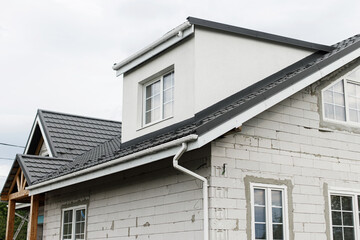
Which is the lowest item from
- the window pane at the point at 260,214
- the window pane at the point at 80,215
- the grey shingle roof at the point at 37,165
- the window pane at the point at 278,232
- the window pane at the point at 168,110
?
the window pane at the point at 278,232

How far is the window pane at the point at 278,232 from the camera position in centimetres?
902

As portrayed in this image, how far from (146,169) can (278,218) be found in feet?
8.88

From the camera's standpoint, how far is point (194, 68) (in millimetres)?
10258

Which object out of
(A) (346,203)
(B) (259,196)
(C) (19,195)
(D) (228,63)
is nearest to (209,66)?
(D) (228,63)

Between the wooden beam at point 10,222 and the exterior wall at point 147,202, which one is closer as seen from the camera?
the exterior wall at point 147,202

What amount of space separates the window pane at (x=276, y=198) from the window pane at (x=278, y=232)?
376mm

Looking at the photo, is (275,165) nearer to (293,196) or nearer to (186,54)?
→ (293,196)

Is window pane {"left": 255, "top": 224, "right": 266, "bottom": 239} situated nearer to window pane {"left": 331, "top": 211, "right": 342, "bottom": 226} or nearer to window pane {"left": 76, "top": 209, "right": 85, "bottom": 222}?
window pane {"left": 331, "top": 211, "right": 342, "bottom": 226}

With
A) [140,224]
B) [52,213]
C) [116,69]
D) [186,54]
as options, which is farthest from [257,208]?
[52,213]

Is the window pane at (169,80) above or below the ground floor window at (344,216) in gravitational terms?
above

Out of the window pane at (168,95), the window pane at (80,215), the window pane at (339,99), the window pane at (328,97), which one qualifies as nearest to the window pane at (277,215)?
the window pane at (328,97)

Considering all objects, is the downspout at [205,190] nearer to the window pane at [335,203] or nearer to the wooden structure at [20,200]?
the window pane at [335,203]

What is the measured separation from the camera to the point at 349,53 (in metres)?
10.3

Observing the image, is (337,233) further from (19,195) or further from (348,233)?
(19,195)
